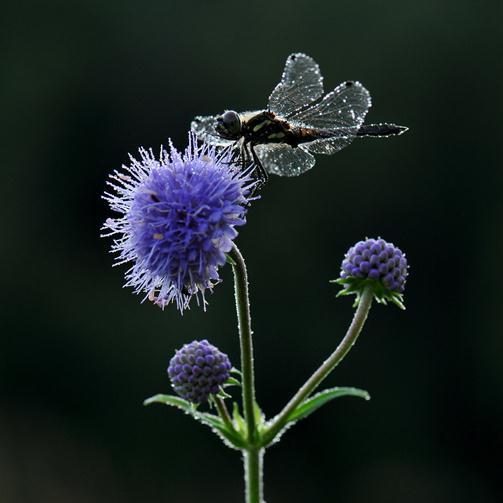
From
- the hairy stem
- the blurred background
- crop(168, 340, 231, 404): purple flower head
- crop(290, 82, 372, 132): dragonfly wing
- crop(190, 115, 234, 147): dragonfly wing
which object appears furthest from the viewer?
the blurred background

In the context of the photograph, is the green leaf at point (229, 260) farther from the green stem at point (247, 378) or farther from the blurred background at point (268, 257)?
the blurred background at point (268, 257)

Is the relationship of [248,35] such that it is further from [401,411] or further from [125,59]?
[401,411]

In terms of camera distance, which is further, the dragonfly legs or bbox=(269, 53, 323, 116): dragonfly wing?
bbox=(269, 53, 323, 116): dragonfly wing

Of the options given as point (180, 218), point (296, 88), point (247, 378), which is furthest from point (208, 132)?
point (247, 378)

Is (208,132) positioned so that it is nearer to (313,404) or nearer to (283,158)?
(283,158)

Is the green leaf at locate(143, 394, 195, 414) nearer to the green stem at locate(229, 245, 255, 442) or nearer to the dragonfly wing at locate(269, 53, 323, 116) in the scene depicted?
the green stem at locate(229, 245, 255, 442)

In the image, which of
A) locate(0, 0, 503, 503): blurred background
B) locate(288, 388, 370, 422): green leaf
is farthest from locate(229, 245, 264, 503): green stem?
locate(0, 0, 503, 503): blurred background
